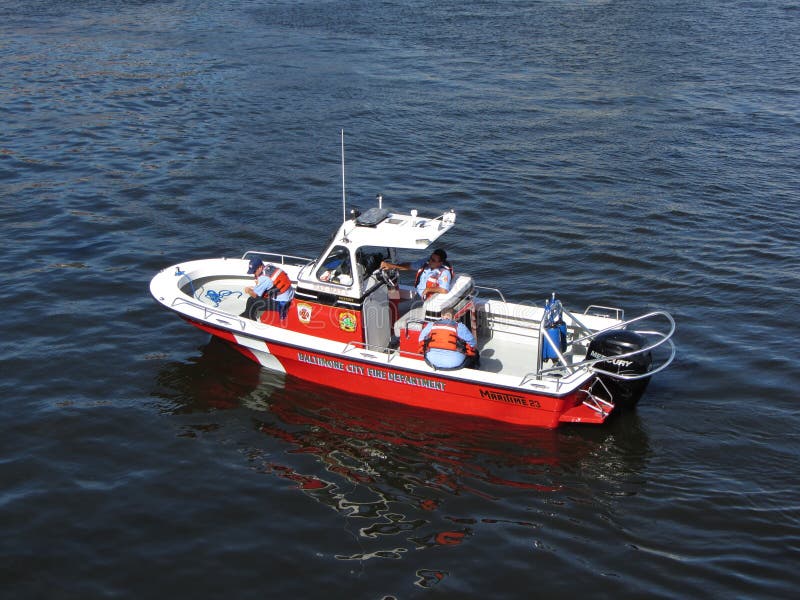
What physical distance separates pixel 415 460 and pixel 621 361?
2969 mm

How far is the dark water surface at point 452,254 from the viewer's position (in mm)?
9305

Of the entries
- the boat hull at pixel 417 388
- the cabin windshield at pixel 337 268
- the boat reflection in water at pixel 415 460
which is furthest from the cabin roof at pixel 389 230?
the boat reflection in water at pixel 415 460

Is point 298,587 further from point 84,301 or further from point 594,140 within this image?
point 594,140

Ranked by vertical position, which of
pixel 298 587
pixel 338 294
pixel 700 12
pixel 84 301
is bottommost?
pixel 298 587

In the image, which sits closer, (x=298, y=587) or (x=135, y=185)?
(x=298, y=587)

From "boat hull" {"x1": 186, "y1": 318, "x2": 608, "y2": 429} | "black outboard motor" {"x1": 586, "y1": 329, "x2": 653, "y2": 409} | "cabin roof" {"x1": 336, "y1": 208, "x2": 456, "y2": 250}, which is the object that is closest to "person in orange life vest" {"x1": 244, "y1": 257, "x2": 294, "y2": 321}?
"boat hull" {"x1": 186, "y1": 318, "x2": 608, "y2": 429}

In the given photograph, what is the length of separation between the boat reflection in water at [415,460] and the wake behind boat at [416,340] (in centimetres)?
30

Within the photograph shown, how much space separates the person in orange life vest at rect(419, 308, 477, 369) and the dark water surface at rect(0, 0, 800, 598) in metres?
1.00

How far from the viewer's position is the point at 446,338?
11164mm

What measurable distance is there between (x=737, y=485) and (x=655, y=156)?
13.3 meters

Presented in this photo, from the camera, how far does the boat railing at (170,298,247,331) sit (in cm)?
1234

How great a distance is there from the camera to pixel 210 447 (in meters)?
11.2

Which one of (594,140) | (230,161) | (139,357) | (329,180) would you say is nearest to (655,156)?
(594,140)

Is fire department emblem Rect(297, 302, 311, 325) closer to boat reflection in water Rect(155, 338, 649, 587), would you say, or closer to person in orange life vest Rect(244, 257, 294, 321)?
person in orange life vest Rect(244, 257, 294, 321)
